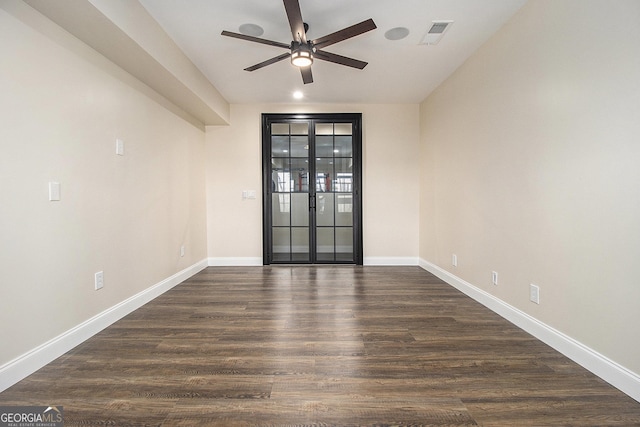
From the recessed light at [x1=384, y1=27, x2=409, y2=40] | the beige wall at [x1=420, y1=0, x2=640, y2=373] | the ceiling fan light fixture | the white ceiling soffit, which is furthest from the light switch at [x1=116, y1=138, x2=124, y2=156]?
the beige wall at [x1=420, y1=0, x2=640, y2=373]

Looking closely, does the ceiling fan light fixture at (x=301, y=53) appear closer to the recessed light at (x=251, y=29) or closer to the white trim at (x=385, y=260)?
the recessed light at (x=251, y=29)

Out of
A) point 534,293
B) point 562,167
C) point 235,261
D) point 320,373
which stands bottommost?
point 320,373

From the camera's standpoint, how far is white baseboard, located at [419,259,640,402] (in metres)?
1.47

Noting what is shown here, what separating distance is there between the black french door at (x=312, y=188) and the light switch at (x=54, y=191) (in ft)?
9.16

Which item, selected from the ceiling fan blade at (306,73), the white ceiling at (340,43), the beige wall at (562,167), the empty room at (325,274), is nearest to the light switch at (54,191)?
the empty room at (325,274)

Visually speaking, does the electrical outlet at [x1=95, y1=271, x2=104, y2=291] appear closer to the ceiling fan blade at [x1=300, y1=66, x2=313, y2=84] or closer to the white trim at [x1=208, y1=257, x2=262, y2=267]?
the white trim at [x1=208, y1=257, x2=262, y2=267]

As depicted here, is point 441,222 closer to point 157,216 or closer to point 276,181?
point 276,181

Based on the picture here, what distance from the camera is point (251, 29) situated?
8.29ft

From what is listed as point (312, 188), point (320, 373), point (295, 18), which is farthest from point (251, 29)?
point (320, 373)

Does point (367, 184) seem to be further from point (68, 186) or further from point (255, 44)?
point (68, 186)

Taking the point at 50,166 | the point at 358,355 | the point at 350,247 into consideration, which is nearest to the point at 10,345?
the point at 50,166

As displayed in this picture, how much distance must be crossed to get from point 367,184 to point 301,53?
2.56m

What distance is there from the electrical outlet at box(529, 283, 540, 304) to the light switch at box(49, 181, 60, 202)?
11.5 feet

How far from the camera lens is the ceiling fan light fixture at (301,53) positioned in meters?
2.32
